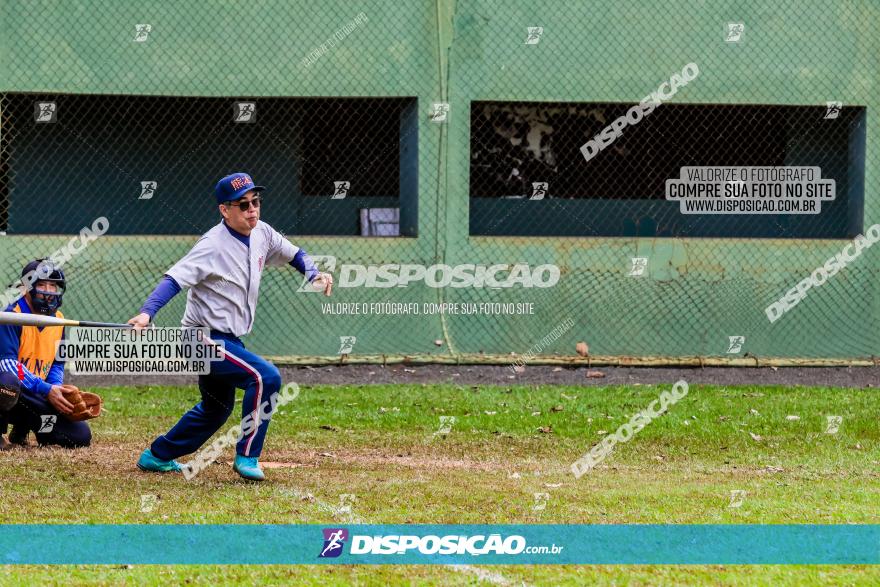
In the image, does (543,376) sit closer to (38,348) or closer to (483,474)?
(483,474)

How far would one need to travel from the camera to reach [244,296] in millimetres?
8227

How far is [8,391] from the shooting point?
889 cm

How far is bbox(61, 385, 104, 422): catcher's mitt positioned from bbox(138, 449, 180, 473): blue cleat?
2.90 feet

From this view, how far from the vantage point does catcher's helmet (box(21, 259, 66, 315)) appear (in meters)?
9.07

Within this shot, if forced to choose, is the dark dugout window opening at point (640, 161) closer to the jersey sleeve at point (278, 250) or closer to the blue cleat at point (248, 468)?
the jersey sleeve at point (278, 250)

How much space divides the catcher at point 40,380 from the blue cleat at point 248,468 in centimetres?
170

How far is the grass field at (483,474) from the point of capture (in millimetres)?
5676

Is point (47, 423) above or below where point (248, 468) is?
above

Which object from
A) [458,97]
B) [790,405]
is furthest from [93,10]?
[790,405]

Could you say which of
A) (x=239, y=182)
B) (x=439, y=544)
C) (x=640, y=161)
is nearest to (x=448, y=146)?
(x=640, y=161)

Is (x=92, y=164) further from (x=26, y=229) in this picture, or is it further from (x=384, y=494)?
(x=384, y=494)

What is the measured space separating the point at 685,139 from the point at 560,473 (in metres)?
9.28

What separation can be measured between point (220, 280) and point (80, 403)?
1775 millimetres

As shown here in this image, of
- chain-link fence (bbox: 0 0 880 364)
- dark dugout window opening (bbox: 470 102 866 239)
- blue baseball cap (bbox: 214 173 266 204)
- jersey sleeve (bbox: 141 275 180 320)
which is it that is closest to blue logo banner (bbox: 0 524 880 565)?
jersey sleeve (bbox: 141 275 180 320)
